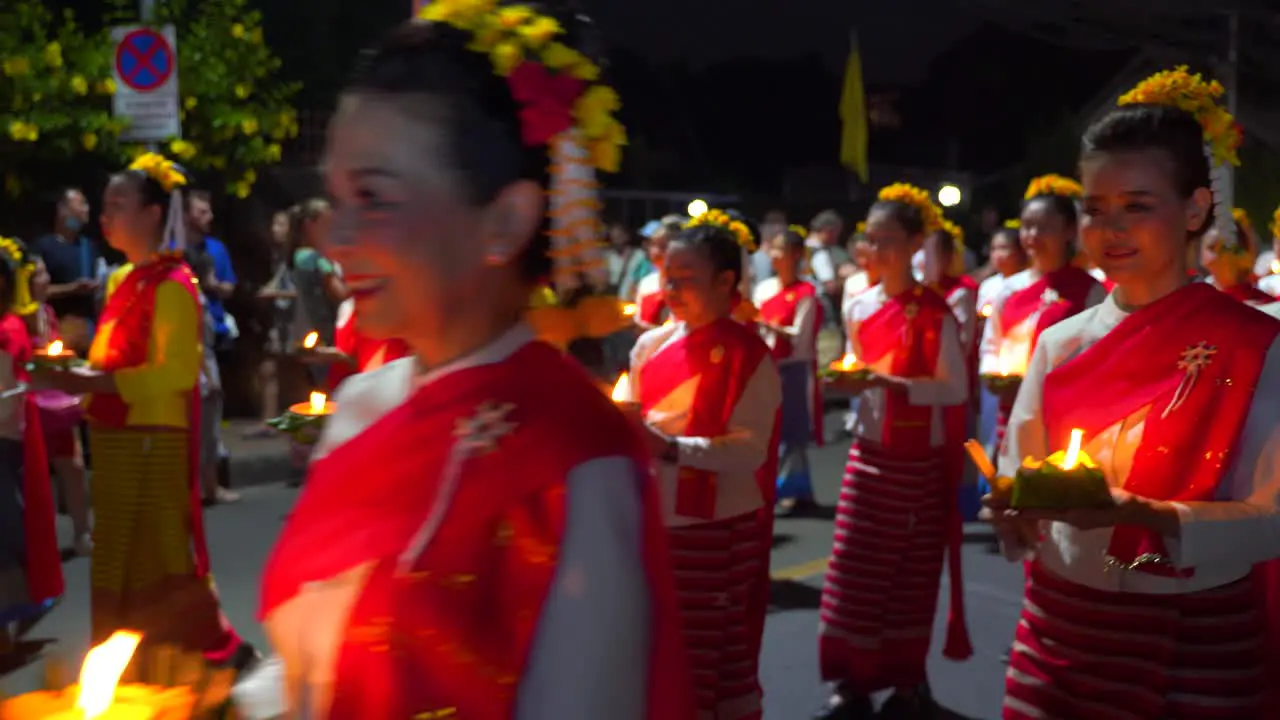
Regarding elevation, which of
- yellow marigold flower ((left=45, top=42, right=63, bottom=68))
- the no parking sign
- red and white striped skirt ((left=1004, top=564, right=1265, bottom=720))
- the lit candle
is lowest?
red and white striped skirt ((left=1004, top=564, right=1265, bottom=720))

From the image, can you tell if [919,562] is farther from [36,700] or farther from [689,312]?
[36,700]

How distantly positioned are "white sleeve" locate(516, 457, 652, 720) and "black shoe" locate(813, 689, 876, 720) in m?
4.06

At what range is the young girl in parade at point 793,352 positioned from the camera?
9.82 metres

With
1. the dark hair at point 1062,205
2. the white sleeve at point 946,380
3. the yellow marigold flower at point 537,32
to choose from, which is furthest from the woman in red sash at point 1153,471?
the dark hair at point 1062,205

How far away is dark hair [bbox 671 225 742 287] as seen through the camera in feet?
15.3

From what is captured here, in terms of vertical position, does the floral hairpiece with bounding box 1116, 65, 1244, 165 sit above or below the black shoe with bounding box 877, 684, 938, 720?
above

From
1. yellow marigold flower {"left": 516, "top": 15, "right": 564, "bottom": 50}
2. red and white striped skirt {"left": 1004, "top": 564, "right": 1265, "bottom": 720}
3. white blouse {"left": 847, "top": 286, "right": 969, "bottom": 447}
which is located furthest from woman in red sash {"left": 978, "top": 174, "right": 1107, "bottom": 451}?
yellow marigold flower {"left": 516, "top": 15, "right": 564, "bottom": 50}

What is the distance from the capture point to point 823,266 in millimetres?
14219

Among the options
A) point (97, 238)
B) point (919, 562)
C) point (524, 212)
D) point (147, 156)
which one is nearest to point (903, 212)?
point (919, 562)

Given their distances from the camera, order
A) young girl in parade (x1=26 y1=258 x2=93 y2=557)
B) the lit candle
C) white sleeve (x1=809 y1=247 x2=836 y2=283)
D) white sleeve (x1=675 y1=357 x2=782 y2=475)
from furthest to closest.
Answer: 1. white sleeve (x1=809 y1=247 x2=836 y2=283)
2. young girl in parade (x1=26 y1=258 x2=93 y2=557)
3. white sleeve (x1=675 y1=357 x2=782 y2=475)
4. the lit candle

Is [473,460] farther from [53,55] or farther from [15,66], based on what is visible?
[53,55]

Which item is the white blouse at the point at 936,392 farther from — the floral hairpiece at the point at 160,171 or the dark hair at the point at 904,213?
the floral hairpiece at the point at 160,171

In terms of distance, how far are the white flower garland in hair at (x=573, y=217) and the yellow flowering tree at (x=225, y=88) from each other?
995cm

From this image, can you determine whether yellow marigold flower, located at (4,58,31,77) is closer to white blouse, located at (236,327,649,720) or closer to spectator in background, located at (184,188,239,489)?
spectator in background, located at (184,188,239,489)
